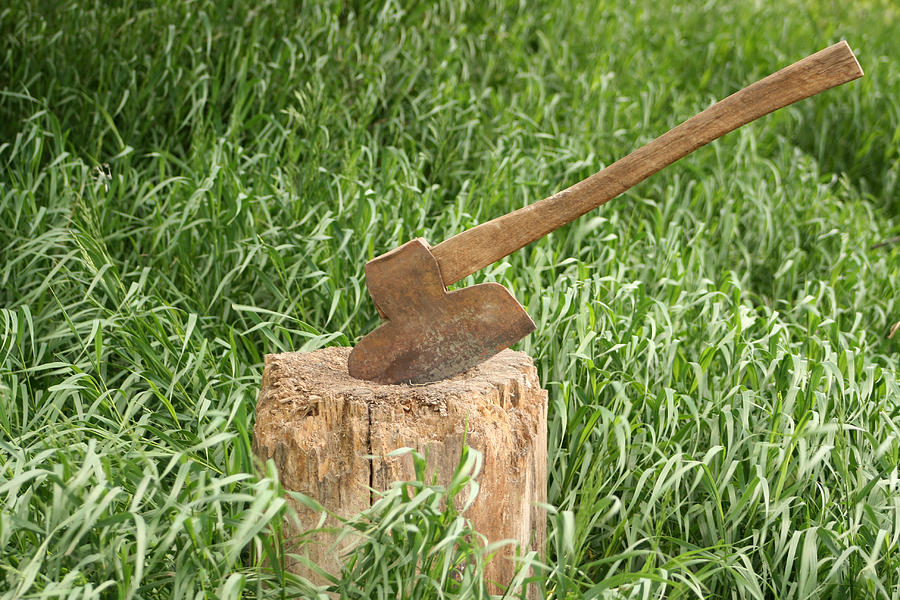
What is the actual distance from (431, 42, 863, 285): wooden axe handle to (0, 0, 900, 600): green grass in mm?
621

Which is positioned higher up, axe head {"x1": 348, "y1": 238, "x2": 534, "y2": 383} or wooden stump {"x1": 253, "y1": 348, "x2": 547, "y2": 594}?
axe head {"x1": 348, "y1": 238, "x2": 534, "y2": 383}

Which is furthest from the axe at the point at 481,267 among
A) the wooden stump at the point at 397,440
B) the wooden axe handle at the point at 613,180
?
the wooden stump at the point at 397,440

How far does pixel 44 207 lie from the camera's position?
316cm

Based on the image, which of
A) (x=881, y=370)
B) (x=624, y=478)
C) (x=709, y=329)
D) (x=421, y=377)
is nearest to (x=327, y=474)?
(x=421, y=377)

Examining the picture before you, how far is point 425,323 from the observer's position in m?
2.12

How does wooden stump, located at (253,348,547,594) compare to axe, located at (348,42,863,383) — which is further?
axe, located at (348,42,863,383)

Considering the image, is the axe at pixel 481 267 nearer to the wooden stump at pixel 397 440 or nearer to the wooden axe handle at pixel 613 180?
the wooden axe handle at pixel 613 180

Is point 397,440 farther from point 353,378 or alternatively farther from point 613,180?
point 613,180

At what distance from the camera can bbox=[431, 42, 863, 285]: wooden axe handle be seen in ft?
6.77

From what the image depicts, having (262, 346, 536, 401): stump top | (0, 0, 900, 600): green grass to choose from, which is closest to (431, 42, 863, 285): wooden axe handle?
(262, 346, 536, 401): stump top

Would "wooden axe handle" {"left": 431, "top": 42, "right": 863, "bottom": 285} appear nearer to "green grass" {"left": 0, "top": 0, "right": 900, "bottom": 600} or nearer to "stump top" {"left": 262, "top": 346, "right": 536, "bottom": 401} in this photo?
"stump top" {"left": 262, "top": 346, "right": 536, "bottom": 401}

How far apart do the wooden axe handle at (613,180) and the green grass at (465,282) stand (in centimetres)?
62

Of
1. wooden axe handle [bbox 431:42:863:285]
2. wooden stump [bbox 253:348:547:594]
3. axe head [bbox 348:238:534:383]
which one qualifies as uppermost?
wooden axe handle [bbox 431:42:863:285]

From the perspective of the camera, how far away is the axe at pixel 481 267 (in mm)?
2066
